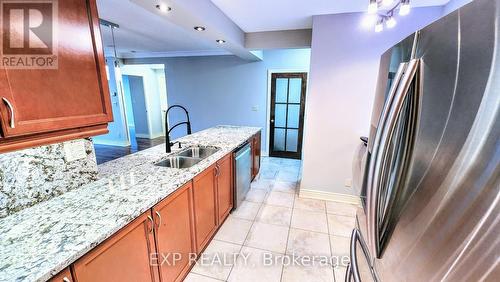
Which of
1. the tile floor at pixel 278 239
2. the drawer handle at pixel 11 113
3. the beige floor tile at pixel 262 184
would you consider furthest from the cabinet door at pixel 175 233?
the beige floor tile at pixel 262 184

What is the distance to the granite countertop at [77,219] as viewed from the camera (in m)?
0.78

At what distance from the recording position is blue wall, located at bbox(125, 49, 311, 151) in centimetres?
450

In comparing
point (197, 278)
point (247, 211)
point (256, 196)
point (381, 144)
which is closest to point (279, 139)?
point (256, 196)

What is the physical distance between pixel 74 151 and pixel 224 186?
4.45 feet

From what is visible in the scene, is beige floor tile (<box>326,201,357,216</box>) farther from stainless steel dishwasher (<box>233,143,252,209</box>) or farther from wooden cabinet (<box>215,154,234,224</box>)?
wooden cabinet (<box>215,154,234,224</box>)

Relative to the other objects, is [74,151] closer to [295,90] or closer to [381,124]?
[381,124]

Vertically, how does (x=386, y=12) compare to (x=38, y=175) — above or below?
above

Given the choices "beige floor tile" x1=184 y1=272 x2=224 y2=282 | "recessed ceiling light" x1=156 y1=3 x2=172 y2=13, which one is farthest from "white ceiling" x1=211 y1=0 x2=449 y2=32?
"beige floor tile" x1=184 y1=272 x2=224 y2=282

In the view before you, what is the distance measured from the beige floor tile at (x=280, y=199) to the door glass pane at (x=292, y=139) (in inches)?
72.6

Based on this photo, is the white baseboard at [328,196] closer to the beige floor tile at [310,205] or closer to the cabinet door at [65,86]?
the beige floor tile at [310,205]

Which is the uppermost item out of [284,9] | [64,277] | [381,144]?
[284,9]

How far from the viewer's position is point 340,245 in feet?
6.88

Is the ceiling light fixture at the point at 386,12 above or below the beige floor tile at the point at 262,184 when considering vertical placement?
above

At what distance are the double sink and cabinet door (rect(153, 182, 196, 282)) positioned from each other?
587 mm
